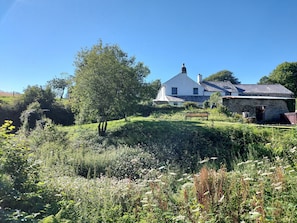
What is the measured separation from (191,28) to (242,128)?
17.8 feet

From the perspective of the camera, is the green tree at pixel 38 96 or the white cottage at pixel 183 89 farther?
the white cottage at pixel 183 89

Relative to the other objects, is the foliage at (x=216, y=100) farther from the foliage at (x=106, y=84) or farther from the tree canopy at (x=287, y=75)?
the tree canopy at (x=287, y=75)

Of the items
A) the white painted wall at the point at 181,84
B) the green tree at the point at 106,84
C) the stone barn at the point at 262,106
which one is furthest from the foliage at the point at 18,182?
the white painted wall at the point at 181,84

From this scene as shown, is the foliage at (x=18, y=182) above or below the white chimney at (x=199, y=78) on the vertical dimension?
below

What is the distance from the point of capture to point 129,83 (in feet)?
40.5

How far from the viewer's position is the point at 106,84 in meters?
11.8

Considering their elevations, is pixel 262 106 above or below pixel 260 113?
above

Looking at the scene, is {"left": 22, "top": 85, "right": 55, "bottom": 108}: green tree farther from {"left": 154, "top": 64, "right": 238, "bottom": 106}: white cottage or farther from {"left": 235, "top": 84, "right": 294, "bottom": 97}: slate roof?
{"left": 235, "top": 84, "right": 294, "bottom": 97}: slate roof

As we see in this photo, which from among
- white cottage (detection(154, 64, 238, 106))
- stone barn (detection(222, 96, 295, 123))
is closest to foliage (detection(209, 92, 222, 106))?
stone barn (detection(222, 96, 295, 123))

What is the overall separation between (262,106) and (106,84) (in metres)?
15.1

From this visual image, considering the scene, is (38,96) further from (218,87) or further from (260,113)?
(218,87)

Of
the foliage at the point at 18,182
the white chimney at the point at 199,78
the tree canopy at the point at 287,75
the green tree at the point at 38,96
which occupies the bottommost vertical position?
the foliage at the point at 18,182

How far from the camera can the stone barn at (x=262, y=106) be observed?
68.2ft

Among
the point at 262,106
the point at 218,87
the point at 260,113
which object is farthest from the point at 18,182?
the point at 218,87
